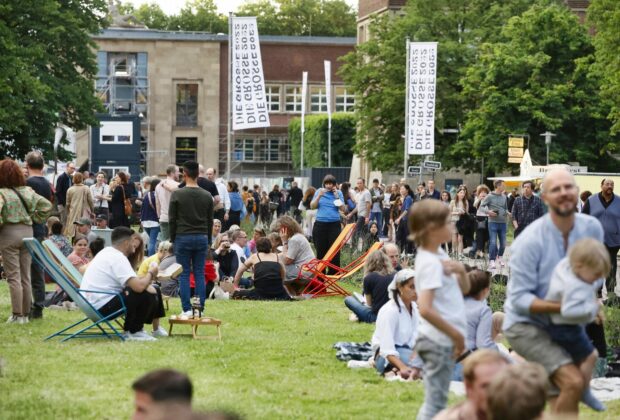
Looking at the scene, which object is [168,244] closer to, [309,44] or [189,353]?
[189,353]

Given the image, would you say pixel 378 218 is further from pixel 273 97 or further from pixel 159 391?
pixel 273 97

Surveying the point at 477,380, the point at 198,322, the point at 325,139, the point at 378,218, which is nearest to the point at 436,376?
the point at 477,380

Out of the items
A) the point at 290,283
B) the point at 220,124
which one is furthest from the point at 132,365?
the point at 220,124

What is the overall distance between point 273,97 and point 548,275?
92.3 meters

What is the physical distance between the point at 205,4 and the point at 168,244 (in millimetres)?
102463

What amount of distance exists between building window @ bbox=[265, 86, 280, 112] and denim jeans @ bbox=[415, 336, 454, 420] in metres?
91.6

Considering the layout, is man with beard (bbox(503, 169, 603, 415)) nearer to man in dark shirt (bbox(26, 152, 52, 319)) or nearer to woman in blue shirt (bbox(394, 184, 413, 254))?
man in dark shirt (bbox(26, 152, 52, 319))

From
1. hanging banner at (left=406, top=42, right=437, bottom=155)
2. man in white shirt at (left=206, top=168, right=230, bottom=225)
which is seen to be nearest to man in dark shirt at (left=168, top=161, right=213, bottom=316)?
man in white shirt at (left=206, top=168, right=230, bottom=225)

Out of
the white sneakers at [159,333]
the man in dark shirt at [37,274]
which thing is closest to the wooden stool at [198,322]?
the white sneakers at [159,333]

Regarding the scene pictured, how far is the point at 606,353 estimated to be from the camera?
12.5 metres

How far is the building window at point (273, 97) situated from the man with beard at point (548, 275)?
9151 centimetres

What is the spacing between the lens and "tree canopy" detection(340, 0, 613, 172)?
61.0 m

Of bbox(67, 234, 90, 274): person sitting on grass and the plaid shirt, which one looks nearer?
bbox(67, 234, 90, 274): person sitting on grass

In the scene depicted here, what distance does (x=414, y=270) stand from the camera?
31.7 ft
